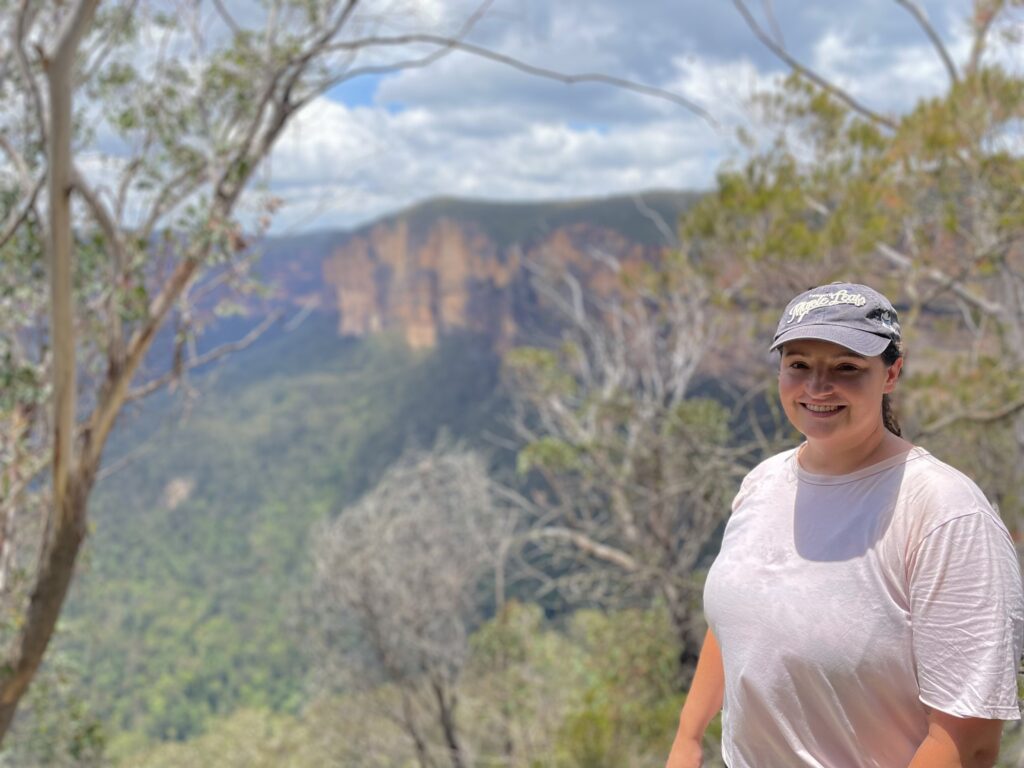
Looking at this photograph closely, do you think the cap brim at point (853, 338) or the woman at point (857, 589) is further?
the cap brim at point (853, 338)

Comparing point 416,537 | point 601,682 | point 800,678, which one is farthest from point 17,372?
point 416,537

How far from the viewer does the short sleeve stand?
91cm

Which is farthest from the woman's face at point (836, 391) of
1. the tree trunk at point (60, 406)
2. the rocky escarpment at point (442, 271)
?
the rocky escarpment at point (442, 271)

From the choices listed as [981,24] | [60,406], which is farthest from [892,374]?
[981,24]

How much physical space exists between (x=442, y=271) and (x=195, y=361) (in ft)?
129

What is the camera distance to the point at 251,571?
106 feet

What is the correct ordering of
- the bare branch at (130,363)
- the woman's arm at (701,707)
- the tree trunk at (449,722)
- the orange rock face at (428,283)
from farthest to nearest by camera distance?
1. the orange rock face at (428,283)
2. the tree trunk at (449,722)
3. the bare branch at (130,363)
4. the woman's arm at (701,707)

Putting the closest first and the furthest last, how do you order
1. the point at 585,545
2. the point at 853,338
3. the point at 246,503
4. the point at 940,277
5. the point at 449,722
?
the point at 853,338
the point at 940,277
the point at 585,545
the point at 449,722
the point at 246,503

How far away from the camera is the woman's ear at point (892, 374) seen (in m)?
1.10

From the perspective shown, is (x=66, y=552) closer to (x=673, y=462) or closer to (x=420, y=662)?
(x=673, y=462)

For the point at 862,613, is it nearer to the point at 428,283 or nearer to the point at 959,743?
the point at 959,743

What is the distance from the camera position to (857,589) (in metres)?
1.01

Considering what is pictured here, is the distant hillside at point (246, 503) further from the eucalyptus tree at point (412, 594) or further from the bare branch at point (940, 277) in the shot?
the bare branch at point (940, 277)

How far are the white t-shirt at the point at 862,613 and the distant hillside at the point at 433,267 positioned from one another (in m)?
29.6
